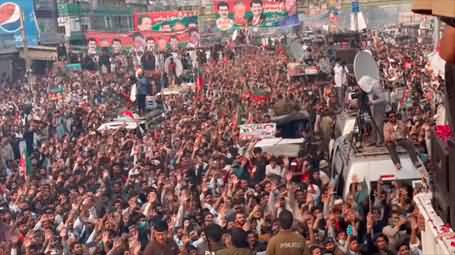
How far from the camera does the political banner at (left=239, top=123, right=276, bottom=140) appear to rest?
18.0 feet

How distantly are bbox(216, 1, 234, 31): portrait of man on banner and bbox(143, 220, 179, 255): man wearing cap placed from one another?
1.75 metres

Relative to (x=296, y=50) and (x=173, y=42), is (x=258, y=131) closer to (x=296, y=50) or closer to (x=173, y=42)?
(x=296, y=50)

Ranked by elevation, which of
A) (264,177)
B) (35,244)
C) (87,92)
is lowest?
(35,244)

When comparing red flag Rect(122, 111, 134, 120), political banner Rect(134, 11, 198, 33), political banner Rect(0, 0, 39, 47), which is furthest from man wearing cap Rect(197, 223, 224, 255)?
political banner Rect(0, 0, 39, 47)

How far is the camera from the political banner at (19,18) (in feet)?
19.9

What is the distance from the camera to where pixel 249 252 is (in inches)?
171

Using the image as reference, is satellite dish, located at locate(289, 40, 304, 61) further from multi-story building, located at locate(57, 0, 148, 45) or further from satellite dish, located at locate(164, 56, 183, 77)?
multi-story building, located at locate(57, 0, 148, 45)

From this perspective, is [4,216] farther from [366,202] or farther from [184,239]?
[366,202]

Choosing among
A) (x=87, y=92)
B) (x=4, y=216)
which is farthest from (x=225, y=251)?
(x=87, y=92)

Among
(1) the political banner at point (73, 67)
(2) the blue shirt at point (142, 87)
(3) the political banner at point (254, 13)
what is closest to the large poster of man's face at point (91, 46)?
(1) the political banner at point (73, 67)

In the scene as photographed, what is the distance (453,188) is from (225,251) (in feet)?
6.92

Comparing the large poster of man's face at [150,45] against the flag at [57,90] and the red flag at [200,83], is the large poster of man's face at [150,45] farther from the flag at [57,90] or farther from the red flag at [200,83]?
the flag at [57,90]

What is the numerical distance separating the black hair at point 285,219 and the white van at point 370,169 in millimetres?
396

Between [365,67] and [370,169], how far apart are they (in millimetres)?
722
